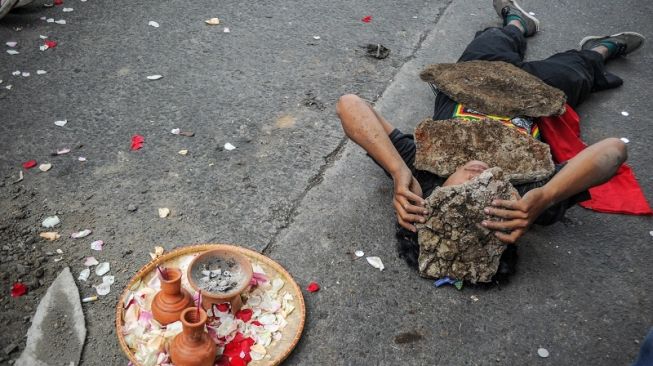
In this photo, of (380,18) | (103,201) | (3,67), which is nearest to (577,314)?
(103,201)

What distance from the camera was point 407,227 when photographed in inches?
108

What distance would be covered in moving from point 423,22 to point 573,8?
A: 5.93ft

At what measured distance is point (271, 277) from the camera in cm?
260

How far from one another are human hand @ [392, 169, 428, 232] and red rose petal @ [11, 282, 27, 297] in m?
1.79

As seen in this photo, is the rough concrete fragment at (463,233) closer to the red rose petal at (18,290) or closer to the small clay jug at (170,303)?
the small clay jug at (170,303)

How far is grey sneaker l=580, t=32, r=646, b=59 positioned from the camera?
4699 millimetres

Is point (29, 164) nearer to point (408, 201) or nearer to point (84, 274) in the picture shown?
point (84, 274)

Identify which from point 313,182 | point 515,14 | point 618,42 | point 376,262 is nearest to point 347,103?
point 313,182

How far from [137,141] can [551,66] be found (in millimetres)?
2869

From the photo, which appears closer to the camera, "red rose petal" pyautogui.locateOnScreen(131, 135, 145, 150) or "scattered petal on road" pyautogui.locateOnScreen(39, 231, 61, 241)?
"scattered petal on road" pyautogui.locateOnScreen(39, 231, 61, 241)

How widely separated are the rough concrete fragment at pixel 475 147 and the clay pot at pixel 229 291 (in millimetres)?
1111

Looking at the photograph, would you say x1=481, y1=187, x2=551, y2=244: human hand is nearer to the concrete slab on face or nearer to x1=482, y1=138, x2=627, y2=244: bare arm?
x1=482, y1=138, x2=627, y2=244: bare arm

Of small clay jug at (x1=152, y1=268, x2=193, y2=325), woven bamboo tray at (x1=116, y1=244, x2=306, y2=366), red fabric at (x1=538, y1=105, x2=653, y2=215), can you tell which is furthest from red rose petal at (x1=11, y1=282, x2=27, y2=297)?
red fabric at (x1=538, y1=105, x2=653, y2=215)

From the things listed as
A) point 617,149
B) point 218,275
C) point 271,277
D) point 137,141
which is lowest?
point 137,141
